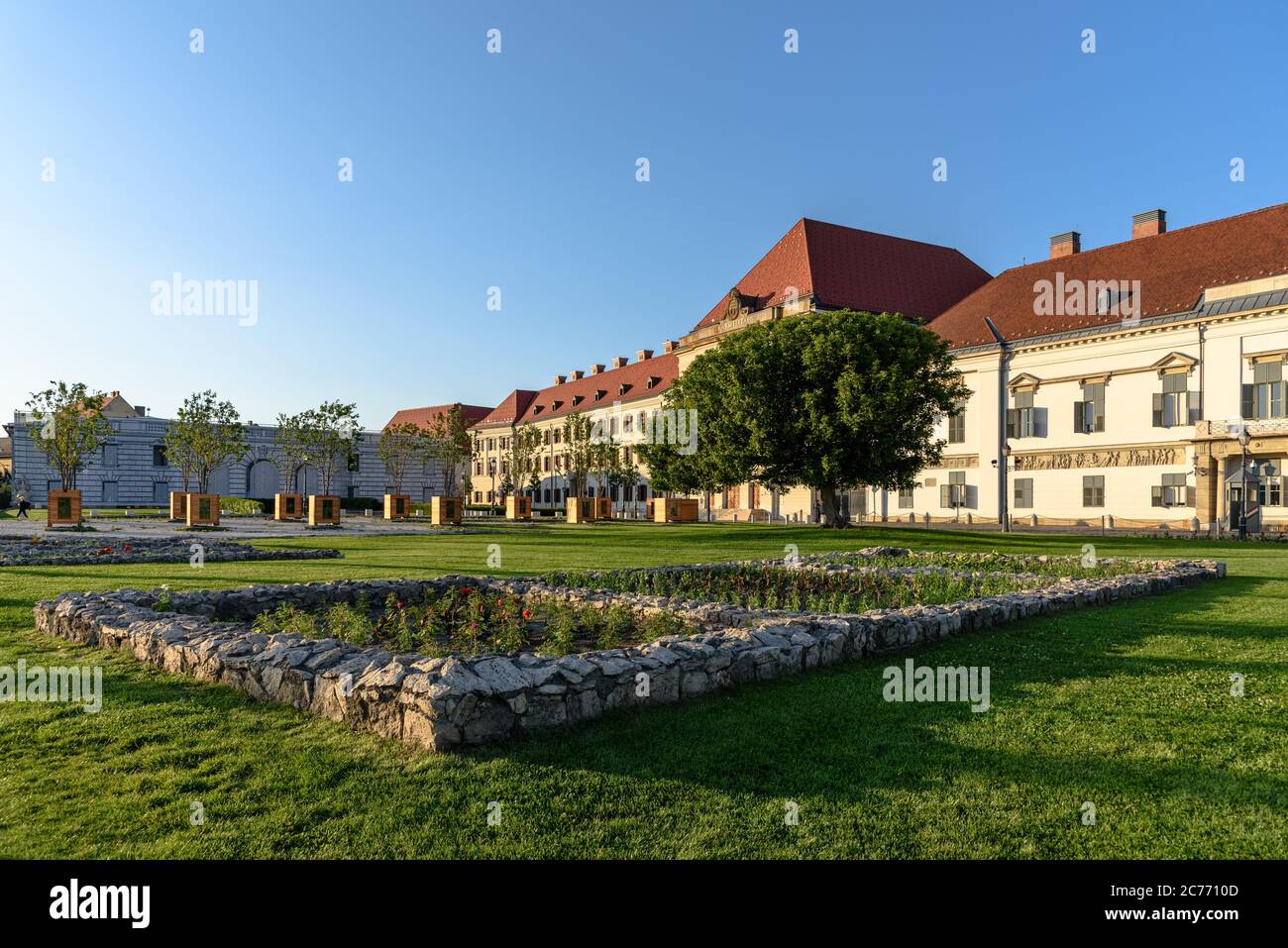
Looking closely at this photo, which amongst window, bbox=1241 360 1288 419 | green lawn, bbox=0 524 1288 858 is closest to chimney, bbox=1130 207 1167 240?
window, bbox=1241 360 1288 419

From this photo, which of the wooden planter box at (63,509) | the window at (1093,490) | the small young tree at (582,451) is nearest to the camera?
the wooden planter box at (63,509)

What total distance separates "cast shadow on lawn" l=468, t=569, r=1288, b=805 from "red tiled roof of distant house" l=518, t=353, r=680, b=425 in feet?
211

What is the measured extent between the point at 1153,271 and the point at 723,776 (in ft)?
164

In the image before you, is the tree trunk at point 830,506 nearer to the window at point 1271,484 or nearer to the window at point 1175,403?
the window at point 1175,403

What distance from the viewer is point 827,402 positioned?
34.8m

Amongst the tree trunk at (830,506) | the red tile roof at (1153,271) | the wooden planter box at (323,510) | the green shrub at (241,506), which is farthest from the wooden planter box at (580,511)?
the red tile roof at (1153,271)

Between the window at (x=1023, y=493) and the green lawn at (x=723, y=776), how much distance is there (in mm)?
43608

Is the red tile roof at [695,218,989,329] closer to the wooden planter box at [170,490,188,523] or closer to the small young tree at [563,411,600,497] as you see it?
the small young tree at [563,411,600,497]

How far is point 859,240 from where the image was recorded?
205 feet

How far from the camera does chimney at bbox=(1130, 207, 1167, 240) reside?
159ft

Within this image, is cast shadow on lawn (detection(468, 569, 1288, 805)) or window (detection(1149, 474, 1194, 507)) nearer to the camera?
cast shadow on lawn (detection(468, 569, 1288, 805))

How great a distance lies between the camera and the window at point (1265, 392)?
3844 centimetres
